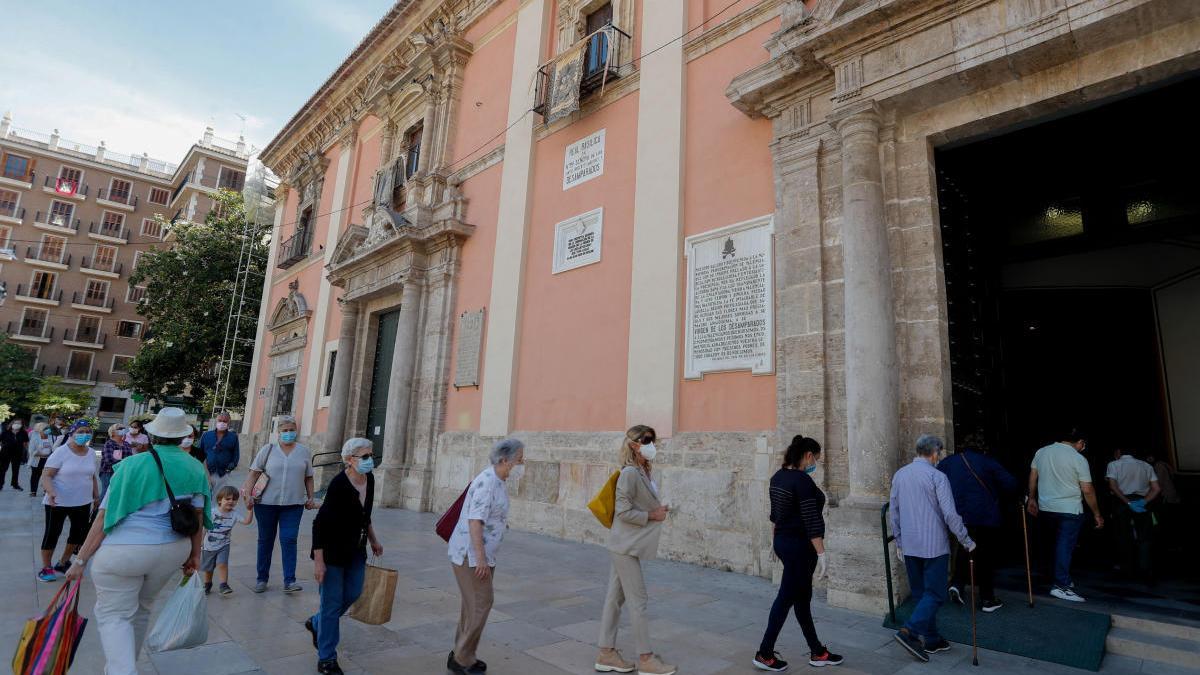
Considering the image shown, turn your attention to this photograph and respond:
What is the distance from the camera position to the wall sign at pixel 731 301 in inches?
266

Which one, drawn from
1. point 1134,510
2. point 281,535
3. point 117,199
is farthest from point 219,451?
point 117,199

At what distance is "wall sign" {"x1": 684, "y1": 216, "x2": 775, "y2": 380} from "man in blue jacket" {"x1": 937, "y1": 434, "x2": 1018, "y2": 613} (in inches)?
81.9

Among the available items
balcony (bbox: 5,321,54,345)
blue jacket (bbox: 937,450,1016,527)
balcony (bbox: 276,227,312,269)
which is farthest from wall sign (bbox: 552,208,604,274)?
balcony (bbox: 5,321,54,345)

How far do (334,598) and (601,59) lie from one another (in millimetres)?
8784

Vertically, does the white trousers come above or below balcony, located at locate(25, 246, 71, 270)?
below

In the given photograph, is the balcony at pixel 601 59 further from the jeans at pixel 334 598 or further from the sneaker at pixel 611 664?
the sneaker at pixel 611 664

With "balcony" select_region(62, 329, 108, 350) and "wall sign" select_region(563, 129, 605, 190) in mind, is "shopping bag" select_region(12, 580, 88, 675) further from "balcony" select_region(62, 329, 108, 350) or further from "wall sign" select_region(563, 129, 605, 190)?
"balcony" select_region(62, 329, 108, 350)

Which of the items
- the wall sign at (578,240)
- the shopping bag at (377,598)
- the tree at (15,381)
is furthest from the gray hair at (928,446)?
the tree at (15,381)

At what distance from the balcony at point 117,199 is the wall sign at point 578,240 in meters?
45.4

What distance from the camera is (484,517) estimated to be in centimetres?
340

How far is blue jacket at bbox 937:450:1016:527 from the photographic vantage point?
4680 mm

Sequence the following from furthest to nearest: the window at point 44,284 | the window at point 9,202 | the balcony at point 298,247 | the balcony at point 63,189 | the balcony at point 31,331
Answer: the balcony at point 63,189 → the window at point 44,284 → the window at point 9,202 → the balcony at point 31,331 → the balcony at point 298,247

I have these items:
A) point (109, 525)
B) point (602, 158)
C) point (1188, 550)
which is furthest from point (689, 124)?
point (1188, 550)

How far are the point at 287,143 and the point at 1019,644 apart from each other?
74.1ft
